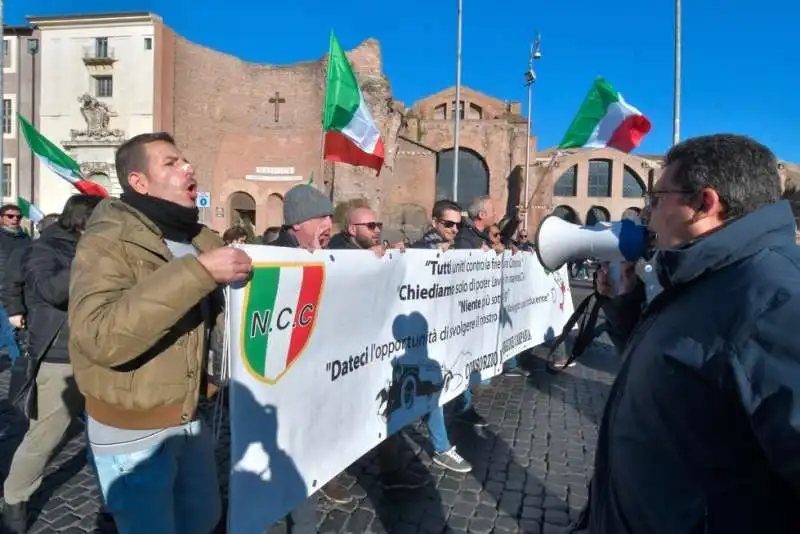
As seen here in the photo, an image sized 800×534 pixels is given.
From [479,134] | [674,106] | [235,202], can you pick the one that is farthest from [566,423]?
[479,134]

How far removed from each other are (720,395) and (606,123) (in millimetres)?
9052

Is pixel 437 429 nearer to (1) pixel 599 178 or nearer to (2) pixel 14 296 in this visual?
(2) pixel 14 296

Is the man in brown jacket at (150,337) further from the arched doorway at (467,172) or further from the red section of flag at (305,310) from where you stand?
the arched doorway at (467,172)

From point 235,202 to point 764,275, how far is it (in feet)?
94.2

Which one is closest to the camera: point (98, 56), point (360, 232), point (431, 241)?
point (360, 232)

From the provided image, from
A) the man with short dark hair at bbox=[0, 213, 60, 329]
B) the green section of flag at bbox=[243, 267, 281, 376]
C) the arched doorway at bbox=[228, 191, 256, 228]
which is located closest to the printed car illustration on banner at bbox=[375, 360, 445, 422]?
the green section of flag at bbox=[243, 267, 281, 376]

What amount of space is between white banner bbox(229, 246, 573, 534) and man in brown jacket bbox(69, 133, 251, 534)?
0.21 meters

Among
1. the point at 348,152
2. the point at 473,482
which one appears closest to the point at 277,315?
the point at 473,482

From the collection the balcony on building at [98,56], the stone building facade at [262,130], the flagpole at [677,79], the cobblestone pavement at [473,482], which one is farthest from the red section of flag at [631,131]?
the balcony on building at [98,56]

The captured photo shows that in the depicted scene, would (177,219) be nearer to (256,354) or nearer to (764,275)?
(256,354)

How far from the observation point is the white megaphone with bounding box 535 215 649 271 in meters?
1.91

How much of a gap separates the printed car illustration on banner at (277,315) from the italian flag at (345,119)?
15.8 ft

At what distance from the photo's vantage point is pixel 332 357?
244 cm

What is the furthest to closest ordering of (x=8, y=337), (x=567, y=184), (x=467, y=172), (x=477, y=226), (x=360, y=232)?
1. (x=567, y=184)
2. (x=467, y=172)
3. (x=477, y=226)
4. (x=8, y=337)
5. (x=360, y=232)
